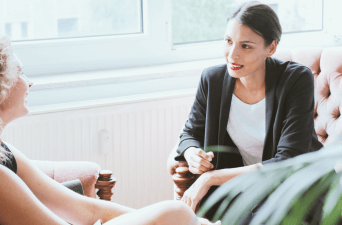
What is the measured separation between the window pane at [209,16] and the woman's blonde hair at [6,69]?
1.38 metres

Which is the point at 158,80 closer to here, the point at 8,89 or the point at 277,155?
the point at 277,155

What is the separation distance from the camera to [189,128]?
5.91ft

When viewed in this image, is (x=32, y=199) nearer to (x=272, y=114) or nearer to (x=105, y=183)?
(x=105, y=183)

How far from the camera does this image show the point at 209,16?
102 inches

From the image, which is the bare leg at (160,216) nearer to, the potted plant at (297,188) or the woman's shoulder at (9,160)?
the woman's shoulder at (9,160)

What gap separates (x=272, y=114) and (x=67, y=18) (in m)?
1.25

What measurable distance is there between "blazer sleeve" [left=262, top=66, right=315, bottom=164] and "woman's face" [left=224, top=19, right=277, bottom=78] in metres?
0.15

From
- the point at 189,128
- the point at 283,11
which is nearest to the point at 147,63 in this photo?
the point at 189,128

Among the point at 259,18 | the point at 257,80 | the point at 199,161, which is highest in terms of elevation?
the point at 259,18

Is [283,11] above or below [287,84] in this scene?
above

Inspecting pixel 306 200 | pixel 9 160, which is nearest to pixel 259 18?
pixel 9 160

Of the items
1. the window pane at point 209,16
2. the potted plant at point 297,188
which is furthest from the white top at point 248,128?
the potted plant at point 297,188

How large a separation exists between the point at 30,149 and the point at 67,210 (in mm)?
644

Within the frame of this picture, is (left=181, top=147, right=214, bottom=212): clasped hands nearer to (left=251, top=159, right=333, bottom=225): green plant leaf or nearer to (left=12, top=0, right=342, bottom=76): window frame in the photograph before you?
(left=12, top=0, right=342, bottom=76): window frame
